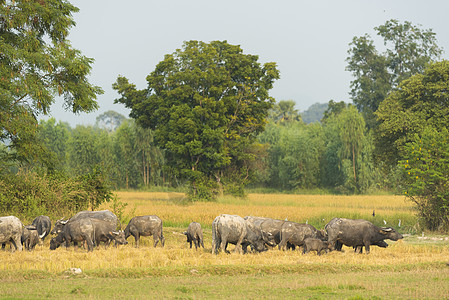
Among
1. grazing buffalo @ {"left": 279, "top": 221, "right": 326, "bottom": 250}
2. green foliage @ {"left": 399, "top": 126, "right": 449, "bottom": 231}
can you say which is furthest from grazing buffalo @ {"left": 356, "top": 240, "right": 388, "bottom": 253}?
green foliage @ {"left": 399, "top": 126, "right": 449, "bottom": 231}

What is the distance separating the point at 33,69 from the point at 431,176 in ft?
64.1

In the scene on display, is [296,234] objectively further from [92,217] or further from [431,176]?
[431,176]

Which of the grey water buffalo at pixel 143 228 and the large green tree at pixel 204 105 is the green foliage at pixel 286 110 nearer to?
the large green tree at pixel 204 105

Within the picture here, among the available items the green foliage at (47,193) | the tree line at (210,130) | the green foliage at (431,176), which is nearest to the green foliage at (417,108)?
the tree line at (210,130)

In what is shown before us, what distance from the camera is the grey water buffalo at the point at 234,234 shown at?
60.0 ft

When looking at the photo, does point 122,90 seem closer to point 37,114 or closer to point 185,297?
point 37,114

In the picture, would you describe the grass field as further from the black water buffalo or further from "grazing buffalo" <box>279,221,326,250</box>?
the black water buffalo

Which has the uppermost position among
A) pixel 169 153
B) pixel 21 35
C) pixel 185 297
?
pixel 21 35

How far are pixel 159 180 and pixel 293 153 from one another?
65.5 ft

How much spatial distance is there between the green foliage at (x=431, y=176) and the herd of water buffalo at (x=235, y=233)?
8.53 m

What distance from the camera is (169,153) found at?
5094cm

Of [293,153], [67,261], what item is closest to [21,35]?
[67,261]

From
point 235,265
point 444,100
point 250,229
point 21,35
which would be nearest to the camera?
point 235,265

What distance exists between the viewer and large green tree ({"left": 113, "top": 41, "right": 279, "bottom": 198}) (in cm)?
4647
